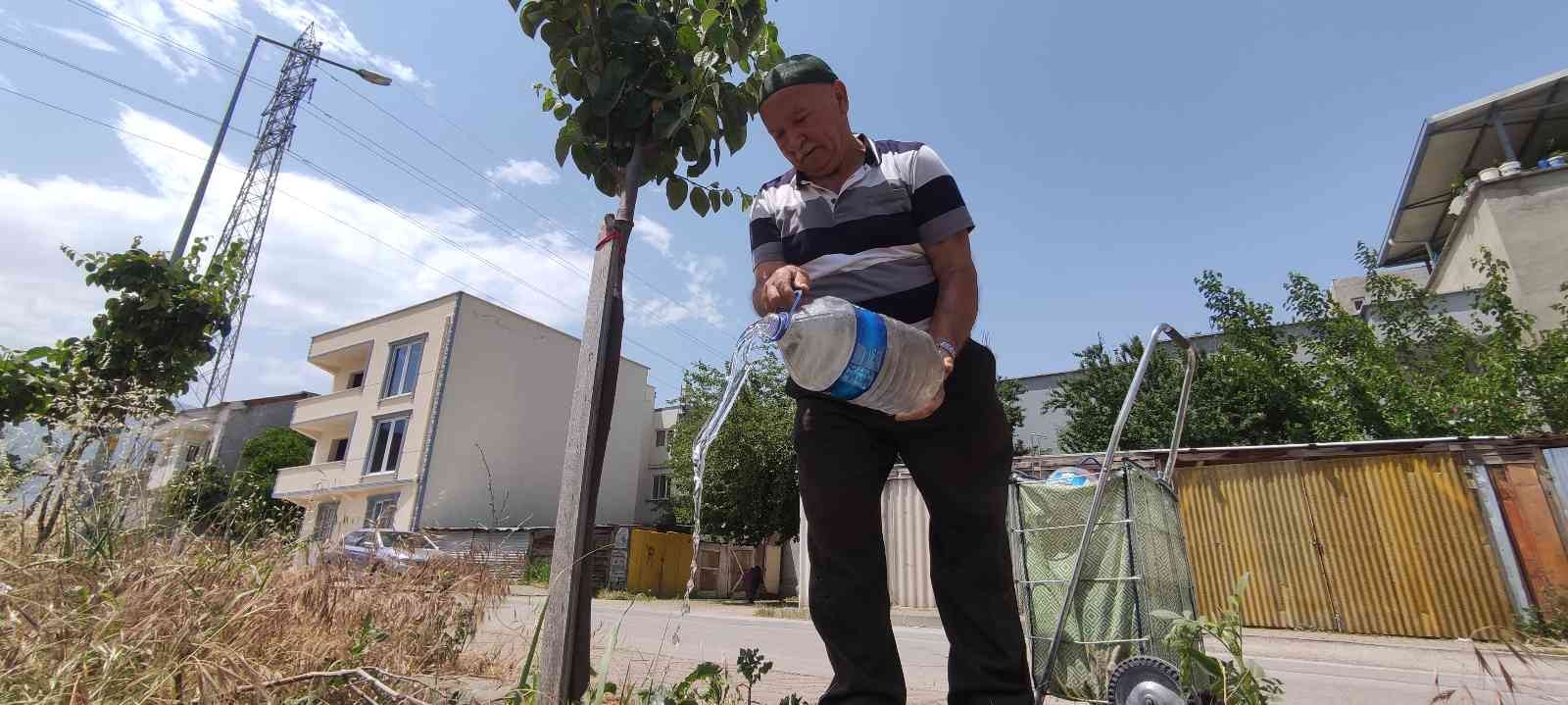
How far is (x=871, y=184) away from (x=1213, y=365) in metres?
19.1

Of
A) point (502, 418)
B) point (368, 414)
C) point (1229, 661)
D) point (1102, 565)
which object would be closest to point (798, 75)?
point (1229, 661)

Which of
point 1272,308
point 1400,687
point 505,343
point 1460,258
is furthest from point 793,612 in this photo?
point 1460,258

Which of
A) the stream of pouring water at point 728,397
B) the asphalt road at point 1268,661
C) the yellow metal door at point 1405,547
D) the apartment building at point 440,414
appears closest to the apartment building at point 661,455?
the apartment building at point 440,414

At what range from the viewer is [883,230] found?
188cm

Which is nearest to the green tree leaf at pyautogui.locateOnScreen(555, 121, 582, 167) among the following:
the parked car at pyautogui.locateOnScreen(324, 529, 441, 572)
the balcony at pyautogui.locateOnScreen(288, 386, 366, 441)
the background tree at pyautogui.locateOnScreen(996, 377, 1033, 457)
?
the parked car at pyautogui.locateOnScreen(324, 529, 441, 572)

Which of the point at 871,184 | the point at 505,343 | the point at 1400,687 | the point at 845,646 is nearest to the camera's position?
the point at 845,646

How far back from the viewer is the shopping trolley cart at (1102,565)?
3.21m

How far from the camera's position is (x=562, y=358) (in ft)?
92.9

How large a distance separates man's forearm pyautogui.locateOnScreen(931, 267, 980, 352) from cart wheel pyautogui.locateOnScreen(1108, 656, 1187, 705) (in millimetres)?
1632

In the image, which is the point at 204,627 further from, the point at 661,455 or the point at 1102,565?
the point at 661,455

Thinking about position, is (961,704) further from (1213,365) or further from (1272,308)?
(1272,308)

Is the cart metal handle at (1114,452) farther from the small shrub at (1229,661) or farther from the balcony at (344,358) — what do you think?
the balcony at (344,358)

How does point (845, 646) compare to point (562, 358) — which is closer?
point (845, 646)

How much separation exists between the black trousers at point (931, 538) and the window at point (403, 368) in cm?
2593
